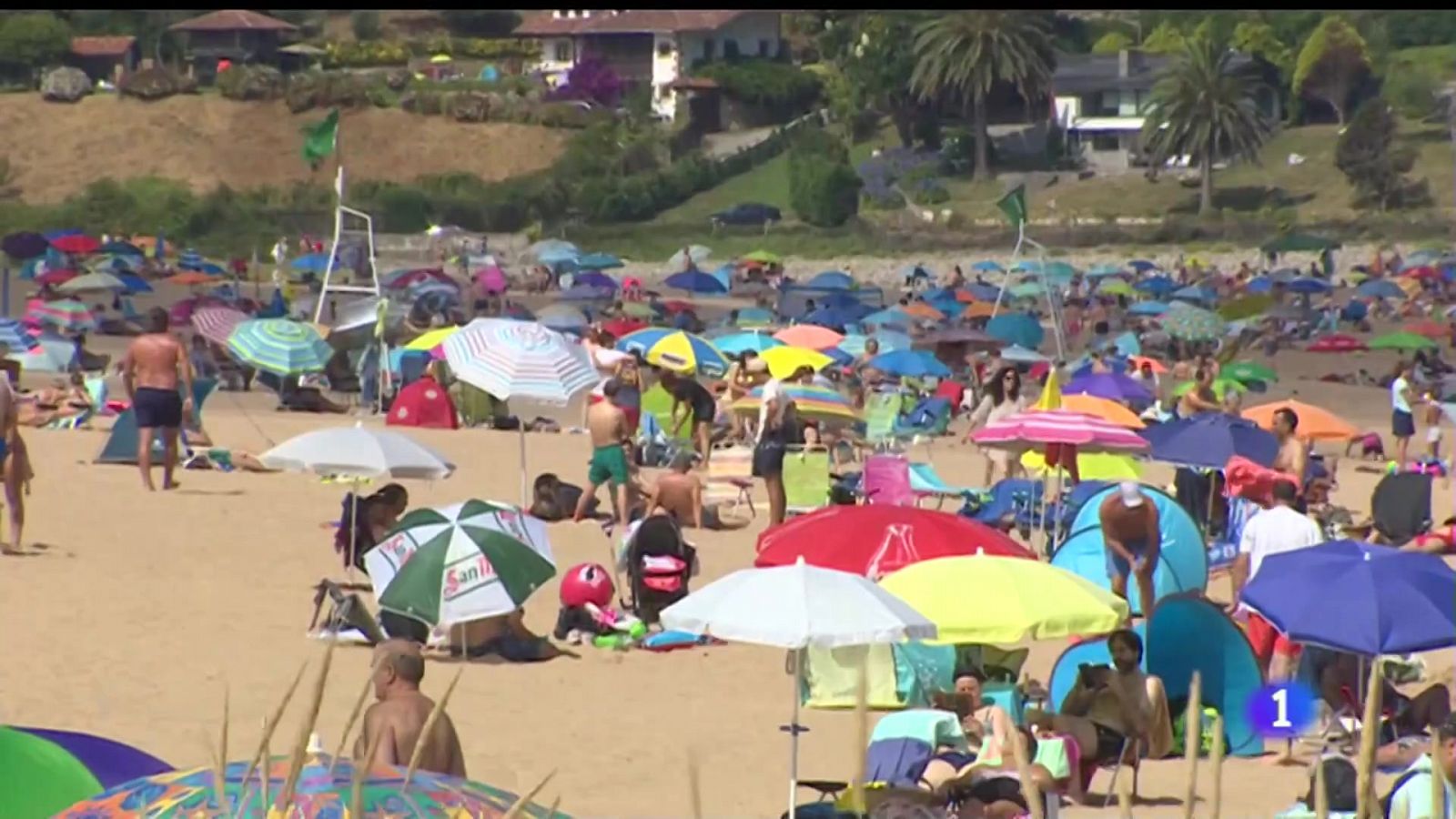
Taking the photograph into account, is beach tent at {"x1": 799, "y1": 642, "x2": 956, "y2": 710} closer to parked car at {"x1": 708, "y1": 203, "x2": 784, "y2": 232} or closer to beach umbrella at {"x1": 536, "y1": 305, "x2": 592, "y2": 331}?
beach umbrella at {"x1": 536, "y1": 305, "x2": 592, "y2": 331}

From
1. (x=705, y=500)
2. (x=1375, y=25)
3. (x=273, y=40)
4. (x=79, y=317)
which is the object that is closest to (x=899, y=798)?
(x=705, y=500)

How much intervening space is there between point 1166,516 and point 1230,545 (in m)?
1.86

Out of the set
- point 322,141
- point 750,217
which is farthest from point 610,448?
point 750,217

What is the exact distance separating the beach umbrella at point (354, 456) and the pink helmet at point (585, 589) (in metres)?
0.87

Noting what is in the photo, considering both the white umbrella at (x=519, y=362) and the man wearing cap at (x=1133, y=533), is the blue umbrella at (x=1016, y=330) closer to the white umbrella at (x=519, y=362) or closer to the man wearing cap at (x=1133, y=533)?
the white umbrella at (x=519, y=362)

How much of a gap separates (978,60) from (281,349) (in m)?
54.3

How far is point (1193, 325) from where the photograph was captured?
3131cm

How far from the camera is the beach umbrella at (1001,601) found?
8.00 metres

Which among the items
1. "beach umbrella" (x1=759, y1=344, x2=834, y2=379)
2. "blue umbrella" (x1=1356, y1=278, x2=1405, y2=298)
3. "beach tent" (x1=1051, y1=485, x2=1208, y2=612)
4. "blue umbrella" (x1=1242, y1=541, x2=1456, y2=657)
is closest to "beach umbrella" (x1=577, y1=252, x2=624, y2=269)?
"blue umbrella" (x1=1356, y1=278, x2=1405, y2=298)

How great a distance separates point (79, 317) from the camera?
26016 mm

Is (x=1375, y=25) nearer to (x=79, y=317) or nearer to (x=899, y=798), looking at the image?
(x=79, y=317)

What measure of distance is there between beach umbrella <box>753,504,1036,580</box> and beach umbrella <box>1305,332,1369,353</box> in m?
26.0

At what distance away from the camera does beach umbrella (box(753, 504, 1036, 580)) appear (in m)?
9.11

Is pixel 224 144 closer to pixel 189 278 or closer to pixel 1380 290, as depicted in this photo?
pixel 189 278
